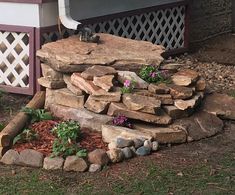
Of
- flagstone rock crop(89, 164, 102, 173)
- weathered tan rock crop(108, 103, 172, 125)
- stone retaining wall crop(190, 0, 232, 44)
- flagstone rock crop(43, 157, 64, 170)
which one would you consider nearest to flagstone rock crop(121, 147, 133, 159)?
flagstone rock crop(89, 164, 102, 173)

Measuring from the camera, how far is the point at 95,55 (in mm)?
6480

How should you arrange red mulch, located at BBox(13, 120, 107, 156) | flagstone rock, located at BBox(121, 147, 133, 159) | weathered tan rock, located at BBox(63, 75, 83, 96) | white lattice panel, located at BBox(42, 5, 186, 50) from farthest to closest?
white lattice panel, located at BBox(42, 5, 186, 50) → weathered tan rock, located at BBox(63, 75, 83, 96) → red mulch, located at BBox(13, 120, 107, 156) → flagstone rock, located at BBox(121, 147, 133, 159)

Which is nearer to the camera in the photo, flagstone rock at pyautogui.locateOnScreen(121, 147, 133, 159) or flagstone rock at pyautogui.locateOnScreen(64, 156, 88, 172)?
flagstone rock at pyautogui.locateOnScreen(64, 156, 88, 172)

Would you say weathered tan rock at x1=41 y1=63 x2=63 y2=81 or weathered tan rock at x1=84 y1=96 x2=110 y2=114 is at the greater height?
weathered tan rock at x1=41 y1=63 x2=63 y2=81

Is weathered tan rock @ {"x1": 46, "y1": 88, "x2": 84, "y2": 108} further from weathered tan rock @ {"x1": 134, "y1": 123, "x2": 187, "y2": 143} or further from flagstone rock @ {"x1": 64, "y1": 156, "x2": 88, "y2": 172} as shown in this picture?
flagstone rock @ {"x1": 64, "y1": 156, "x2": 88, "y2": 172}

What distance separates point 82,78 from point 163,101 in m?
0.82

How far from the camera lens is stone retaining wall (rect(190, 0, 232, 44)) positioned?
37.9ft

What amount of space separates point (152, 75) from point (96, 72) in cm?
57

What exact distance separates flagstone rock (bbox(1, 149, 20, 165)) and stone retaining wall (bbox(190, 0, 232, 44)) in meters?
6.03

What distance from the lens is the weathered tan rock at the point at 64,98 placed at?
6.15 metres

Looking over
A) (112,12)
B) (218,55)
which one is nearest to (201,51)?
(218,55)

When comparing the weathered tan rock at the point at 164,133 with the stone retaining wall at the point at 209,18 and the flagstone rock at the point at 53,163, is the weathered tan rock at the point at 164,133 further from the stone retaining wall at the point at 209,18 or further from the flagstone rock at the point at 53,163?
the stone retaining wall at the point at 209,18

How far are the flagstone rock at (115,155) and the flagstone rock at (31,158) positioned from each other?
598 mm

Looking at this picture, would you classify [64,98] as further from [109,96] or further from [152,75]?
[152,75]
